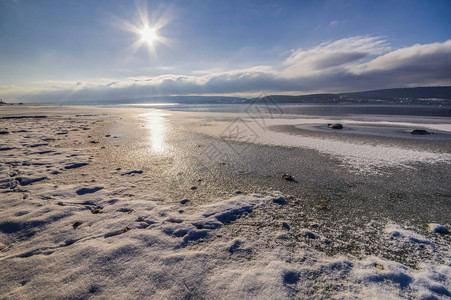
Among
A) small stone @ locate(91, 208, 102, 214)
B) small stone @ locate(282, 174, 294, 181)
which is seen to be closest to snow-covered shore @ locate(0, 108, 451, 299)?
small stone @ locate(91, 208, 102, 214)

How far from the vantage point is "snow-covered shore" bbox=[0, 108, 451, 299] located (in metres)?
2.59

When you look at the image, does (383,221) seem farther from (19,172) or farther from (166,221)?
(19,172)

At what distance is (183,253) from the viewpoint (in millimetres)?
3207

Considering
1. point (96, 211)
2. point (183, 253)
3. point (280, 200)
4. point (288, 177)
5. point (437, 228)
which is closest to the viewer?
point (183, 253)

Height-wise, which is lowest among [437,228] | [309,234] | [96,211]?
[437,228]

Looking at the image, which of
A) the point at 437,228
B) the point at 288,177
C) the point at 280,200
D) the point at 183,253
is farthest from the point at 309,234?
the point at 288,177

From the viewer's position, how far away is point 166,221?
411cm

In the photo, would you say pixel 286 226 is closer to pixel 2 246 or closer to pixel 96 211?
pixel 96 211

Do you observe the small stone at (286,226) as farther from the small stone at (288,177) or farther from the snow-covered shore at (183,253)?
the small stone at (288,177)

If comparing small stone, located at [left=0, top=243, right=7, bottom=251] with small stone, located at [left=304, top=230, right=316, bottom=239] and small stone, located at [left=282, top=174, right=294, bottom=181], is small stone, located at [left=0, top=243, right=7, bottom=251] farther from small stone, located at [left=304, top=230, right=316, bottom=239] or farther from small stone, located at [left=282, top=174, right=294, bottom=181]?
small stone, located at [left=282, top=174, right=294, bottom=181]

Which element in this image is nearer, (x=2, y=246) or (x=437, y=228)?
(x=2, y=246)

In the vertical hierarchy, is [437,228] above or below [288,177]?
below

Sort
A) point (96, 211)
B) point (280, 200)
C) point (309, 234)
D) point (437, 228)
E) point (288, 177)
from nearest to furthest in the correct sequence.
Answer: point (309, 234) < point (437, 228) < point (96, 211) < point (280, 200) < point (288, 177)

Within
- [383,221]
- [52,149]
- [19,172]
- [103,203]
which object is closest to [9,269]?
[103,203]
